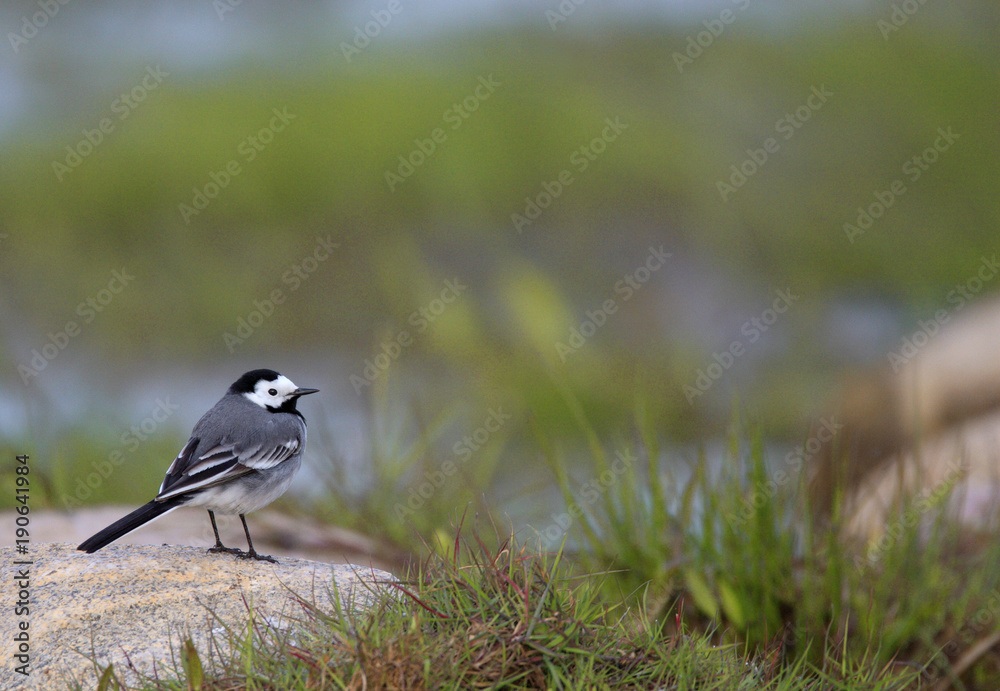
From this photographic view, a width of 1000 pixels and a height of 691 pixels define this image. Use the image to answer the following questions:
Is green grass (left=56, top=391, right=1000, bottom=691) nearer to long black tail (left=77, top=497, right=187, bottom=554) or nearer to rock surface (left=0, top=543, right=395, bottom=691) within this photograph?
rock surface (left=0, top=543, right=395, bottom=691)

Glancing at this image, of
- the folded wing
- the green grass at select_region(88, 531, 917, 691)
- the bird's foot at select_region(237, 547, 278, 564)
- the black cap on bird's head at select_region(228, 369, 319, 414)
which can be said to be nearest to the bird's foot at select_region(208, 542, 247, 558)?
the bird's foot at select_region(237, 547, 278, 564)

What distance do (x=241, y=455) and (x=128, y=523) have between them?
0.58m

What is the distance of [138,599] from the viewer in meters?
3.63

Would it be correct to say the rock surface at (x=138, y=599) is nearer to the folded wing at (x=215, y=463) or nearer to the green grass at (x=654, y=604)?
the green grass at (x=654, y=604)

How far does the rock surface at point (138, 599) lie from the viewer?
3.33m

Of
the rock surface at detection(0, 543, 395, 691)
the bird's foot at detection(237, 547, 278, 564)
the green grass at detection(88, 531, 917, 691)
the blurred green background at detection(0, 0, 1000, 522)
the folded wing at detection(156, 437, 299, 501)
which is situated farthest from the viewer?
the blurred green background at detection(0, 0, 1000, 522)

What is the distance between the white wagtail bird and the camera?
3.82 metres

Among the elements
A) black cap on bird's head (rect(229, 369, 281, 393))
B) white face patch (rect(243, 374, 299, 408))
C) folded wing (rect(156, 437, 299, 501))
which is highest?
black cap on bird's head (rect(229, 369, 281, 393))

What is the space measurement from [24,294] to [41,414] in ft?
17.5

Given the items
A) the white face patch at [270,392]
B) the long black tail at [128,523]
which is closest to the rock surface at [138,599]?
the long black tail at [128,523]

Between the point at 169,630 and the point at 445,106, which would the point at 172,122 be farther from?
the point at 169,630

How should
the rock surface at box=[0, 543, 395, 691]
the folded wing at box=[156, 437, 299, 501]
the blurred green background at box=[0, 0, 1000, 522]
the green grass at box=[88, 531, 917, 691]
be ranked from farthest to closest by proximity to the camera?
the blurred green background at box=[0, 0, 1000, 522], the folded wing at box=[156, 437, 299, 501], the rock surface at box=[0, 543, 395, 691], the green grass at box=[88, 531, 917, 691]

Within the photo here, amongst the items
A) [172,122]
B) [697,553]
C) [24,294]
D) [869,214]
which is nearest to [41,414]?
[697,553]

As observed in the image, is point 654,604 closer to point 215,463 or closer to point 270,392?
point 270,392
